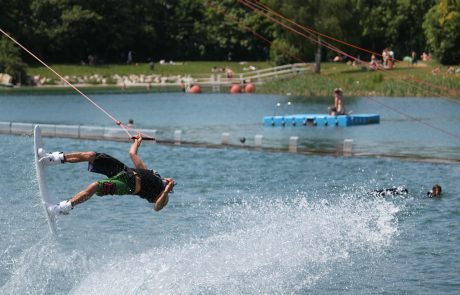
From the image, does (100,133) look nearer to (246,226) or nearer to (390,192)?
(390,192)

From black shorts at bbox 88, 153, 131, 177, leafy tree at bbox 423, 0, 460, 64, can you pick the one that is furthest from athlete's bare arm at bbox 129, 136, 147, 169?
leafy tree at bbox 423, 0, 460, 64

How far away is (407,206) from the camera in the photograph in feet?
93.4

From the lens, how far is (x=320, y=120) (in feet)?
163

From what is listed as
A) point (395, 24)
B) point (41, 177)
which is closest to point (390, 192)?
point (41, 177)

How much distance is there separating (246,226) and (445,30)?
5353 centimetres

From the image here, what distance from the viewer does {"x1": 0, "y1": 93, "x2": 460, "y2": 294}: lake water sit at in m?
21.1

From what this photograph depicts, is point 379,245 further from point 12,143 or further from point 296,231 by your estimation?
point 12,143

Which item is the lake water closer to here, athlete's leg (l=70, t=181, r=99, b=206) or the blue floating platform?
athlete's leg (l=70, t=181, r=99, b=206)

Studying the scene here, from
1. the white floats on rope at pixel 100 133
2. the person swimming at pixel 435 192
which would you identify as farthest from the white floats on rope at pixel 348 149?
the person swimming at pixel 435 192

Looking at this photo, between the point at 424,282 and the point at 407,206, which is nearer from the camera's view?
the point at 424,282

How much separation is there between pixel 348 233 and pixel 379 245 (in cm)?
123

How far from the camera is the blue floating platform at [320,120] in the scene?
162 ft

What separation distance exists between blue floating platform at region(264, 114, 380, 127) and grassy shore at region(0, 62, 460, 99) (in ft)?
8.44

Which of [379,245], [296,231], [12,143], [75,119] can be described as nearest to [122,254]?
[296,231]
